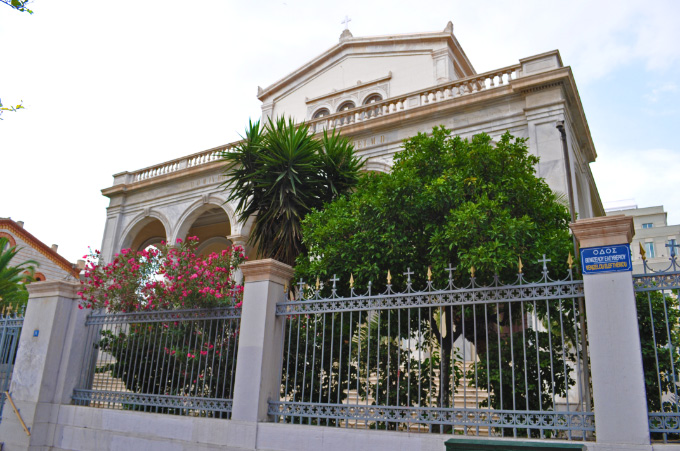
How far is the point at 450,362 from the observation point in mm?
6195

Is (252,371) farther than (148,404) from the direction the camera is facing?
No

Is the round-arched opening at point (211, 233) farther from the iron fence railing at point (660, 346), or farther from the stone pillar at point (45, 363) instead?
the iron fence railing at point (660, 346)

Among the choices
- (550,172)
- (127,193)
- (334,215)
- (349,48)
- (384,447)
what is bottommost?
(384,447)

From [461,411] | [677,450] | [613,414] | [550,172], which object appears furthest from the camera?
[550,172]

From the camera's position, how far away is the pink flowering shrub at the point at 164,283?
301 inches

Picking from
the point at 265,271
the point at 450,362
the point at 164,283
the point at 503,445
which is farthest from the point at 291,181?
the point at 503,445

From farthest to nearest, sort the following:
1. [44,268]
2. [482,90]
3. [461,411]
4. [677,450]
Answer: [44,268], [482,90], [461,411], [677,450]

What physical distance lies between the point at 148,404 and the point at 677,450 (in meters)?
5.87

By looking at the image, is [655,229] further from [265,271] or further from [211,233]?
[265,271]

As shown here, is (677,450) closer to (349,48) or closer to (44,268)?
(349,48)

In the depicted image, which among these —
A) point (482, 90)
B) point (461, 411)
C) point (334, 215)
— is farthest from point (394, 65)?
point (461, 411)

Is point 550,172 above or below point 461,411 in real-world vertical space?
above

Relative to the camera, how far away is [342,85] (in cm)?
2209

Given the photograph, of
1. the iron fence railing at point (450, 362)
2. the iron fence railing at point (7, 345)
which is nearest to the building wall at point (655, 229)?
the iron fence railing at point (450, 362)
